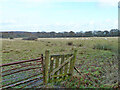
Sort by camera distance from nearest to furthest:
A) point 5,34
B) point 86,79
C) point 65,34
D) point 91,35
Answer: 1. point 86,79
2. point 91,35
3. point 65,34
4. point 5,34

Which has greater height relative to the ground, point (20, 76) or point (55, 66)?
point (55, 66)

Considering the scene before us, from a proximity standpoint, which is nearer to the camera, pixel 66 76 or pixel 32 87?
pixel 32 87

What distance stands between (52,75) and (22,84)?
1274 millimetres

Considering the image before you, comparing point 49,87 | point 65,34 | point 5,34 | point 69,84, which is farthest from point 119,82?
point 5,34

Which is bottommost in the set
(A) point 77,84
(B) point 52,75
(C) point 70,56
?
(A) point 77,84

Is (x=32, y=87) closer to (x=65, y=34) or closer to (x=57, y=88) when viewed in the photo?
(x=57, y=88)

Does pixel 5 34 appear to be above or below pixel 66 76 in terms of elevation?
above

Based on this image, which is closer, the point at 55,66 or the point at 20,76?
the point at 55,66

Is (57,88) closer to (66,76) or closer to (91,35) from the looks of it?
(66,76)

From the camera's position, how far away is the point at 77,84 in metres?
4.58

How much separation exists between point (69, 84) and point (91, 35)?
136 ft

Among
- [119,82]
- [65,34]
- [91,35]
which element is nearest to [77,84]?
[119,82]

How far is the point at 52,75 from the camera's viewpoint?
423 cm

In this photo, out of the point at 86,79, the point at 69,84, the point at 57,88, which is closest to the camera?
the point at 57,88
